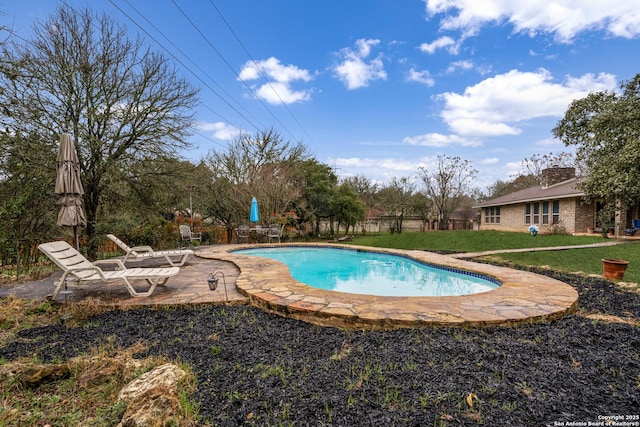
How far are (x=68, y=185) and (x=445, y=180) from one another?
23918mm

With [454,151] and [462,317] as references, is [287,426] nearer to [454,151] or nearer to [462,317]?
[462,317]

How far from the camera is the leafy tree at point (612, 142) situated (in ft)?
34.0

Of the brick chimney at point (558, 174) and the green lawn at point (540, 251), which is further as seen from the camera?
the brick chimney at point (558, 174)

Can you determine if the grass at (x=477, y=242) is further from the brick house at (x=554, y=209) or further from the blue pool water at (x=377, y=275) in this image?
the blue pool water at (x=377, y=275)

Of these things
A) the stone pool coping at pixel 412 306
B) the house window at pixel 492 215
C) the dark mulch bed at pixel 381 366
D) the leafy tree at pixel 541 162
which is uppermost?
the leafy tree at pixel 541 162

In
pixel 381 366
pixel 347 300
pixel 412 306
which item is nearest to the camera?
pixel 381 366

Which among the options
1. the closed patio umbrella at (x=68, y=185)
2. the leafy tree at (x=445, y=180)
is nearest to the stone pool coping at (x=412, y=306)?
the closed patio umbrella at (x=68, y=185)

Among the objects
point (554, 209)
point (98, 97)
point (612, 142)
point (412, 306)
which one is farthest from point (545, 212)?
point (98, 97)

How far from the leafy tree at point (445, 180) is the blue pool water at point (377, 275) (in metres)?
16.3

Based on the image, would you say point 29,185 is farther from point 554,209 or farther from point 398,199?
point 398,199

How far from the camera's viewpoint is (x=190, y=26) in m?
8.59

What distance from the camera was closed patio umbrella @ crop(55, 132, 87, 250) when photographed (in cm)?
478

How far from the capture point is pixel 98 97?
7832 millimetres

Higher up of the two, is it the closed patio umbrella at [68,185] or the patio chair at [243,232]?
the closed patio umbrella at [68,185]
